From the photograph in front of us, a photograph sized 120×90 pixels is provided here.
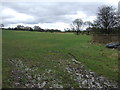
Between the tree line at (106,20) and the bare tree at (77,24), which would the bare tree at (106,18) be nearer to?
the tree line at (106,20)

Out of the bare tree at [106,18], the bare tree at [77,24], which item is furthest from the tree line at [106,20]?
the bare tree at [77,24]

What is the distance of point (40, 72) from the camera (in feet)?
22.2

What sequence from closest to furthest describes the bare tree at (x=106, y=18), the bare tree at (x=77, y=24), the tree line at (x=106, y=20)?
the tree line at (x=106, y=20), the bare tree at (x=106, y=18), the bare tree at (x=77, y=24)

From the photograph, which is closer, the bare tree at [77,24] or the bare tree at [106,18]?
the bare tree at [106,18]

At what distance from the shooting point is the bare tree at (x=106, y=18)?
2550cm

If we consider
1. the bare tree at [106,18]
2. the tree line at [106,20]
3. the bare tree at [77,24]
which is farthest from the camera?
the bare tree at [77,24]

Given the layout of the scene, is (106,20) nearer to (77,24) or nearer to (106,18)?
(106,18)

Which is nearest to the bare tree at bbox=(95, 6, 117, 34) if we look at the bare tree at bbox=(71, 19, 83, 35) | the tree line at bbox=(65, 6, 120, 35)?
the tree line at bbox=(65, 6, 120, 35)

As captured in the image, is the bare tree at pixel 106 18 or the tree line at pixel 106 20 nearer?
the tree line at pixel 106 20

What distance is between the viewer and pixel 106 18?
2584 cm

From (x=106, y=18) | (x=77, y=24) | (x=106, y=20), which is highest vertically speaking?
(x=77, y=24)

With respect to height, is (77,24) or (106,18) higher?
(77,24)

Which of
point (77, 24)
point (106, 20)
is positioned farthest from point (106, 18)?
point (77, 24)

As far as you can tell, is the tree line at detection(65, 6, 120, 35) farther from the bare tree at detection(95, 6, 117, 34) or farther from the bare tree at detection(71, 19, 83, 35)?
the bare tree at detection(71, 19, 83, 35)
